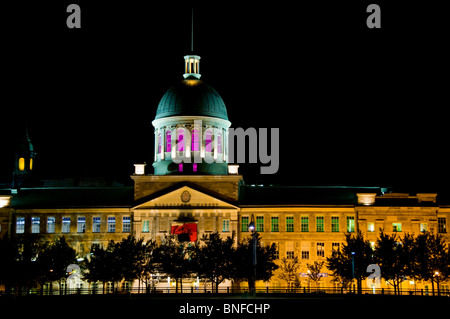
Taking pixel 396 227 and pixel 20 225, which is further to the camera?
pixel 20 225

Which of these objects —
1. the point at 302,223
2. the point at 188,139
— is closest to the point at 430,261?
the point at 302,223

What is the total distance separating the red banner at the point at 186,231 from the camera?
316 ft

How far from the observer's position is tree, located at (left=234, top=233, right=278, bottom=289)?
87.0 m

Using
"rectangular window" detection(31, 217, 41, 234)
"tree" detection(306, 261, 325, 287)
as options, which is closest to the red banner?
"tree" detection(306, 261, 325, 287)

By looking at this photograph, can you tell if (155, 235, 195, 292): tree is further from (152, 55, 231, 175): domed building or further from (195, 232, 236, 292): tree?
(152, 55, 231, 175): domed building

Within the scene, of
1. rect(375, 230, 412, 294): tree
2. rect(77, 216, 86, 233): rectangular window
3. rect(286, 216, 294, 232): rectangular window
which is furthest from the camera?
rect(77, 216, 86, 233): rectangular window

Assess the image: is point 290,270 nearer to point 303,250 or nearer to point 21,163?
point 303,250

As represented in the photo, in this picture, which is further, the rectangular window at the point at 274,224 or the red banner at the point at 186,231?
the rectangular window at the point at 274,224

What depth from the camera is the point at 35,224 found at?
334 feet

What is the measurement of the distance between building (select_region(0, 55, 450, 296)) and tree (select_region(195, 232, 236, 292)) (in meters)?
6.61

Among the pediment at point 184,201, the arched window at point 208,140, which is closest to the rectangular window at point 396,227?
the pediment at point 184,201

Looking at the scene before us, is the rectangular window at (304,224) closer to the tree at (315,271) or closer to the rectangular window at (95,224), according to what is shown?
the tree at (315,271)

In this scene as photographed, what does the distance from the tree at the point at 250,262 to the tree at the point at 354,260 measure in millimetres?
6367
